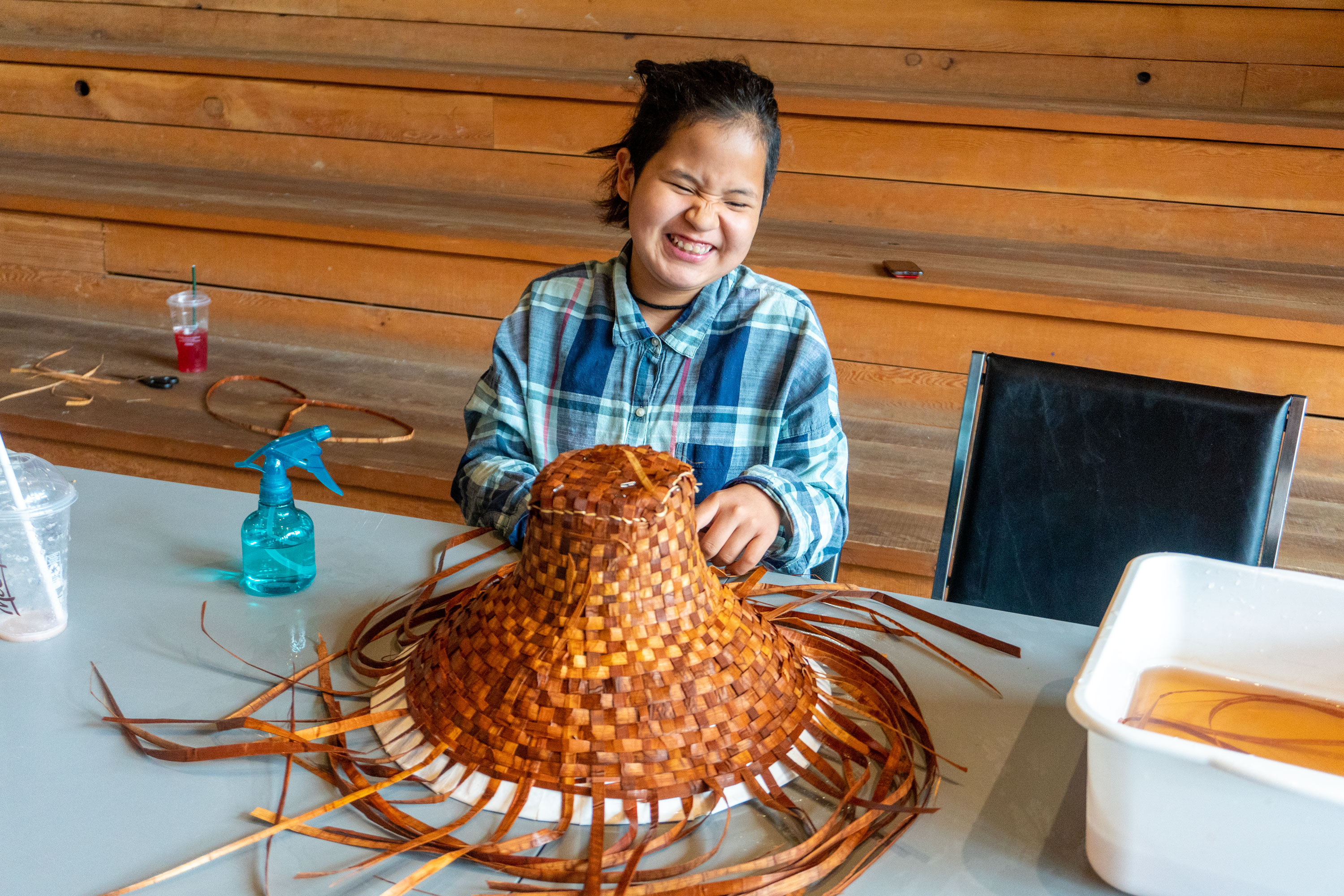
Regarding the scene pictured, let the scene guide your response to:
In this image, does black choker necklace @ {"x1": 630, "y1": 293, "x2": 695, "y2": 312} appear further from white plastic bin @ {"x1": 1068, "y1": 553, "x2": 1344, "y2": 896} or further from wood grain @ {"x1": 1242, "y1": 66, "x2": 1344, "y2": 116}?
wood grain @ {"x1": 1242, "y1": 66, "x2": 1344, "y2": 116}

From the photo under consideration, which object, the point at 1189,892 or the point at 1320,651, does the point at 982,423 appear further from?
the point at 1189,892

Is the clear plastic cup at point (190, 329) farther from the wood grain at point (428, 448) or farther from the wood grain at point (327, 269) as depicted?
the wood grain at point (327, 269)

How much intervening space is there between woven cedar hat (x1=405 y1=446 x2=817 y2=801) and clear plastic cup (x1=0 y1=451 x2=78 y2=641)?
276 millimetres

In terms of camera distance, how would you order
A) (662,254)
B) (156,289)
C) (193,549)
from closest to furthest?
(193,549) → (662,254) → (156,289)

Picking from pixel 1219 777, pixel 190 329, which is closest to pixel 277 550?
pixel 1219 777

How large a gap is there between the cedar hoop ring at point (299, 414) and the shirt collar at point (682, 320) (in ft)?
2.46

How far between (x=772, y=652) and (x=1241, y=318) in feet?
4.22

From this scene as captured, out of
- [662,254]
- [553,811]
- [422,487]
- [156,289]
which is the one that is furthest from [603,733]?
[156,289]

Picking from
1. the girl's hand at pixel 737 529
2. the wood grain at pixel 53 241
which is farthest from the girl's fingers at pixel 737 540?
the wood grain at pixel 53 241

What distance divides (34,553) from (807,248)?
142cm

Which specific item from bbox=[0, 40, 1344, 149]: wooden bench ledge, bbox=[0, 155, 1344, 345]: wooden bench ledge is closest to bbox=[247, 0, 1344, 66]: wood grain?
bbox=[0, 40, 1344, 149]: wooden bench ledge

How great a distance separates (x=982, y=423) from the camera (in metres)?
1.08

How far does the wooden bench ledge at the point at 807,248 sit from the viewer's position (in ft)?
5.52

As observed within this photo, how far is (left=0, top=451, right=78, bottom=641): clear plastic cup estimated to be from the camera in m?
0.71
